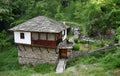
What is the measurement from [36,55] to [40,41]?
2.19 meters

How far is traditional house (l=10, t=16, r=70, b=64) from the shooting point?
30.2 metres

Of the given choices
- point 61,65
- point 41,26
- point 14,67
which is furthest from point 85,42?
point 14,67

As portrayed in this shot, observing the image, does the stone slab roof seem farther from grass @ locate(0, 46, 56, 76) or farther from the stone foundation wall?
grass @ locate(0, 46, 56, 76)

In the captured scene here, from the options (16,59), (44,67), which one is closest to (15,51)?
(16,59)

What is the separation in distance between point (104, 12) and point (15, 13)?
2163 cm

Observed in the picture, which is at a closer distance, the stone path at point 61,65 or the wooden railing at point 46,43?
the stone path at point 61,65

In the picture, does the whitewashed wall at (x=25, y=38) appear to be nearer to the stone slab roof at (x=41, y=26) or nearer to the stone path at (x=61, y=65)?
the stone slab roof at (x=41, y=26)

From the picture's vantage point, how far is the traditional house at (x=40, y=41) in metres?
30.2

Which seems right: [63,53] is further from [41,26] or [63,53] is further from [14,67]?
[14,67]

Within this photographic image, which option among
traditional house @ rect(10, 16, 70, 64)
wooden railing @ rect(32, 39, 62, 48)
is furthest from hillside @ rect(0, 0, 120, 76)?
wooden railing @ rect(32, 39, 62, 48)

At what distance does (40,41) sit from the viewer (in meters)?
30.7

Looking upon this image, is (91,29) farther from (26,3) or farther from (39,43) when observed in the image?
(26,3)

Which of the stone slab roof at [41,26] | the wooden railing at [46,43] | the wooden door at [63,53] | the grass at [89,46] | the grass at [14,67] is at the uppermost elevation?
the stone slab roof at [41,26]

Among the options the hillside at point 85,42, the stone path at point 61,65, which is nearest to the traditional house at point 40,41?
the stone path at point 61,65
